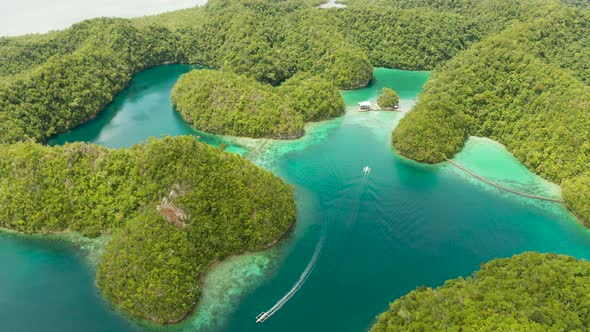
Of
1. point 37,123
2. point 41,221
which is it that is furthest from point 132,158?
point 37,123

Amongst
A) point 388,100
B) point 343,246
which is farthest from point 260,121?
point 343,246

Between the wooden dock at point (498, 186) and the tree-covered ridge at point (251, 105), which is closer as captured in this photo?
the wooden dock at point (498, 186)

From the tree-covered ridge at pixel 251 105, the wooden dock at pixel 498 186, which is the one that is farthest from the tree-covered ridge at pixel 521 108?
the tree-covered ridge at pixel 251 105

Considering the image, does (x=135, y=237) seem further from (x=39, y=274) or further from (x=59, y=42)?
(x=59, y=42)

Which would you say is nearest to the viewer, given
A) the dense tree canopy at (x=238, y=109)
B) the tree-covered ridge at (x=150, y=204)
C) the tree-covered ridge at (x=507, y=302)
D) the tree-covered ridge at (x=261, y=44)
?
the tree-covered ridge at (x=507, y=302)

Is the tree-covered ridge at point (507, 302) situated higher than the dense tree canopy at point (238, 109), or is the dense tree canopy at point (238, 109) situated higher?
the dense tree canopy at point (238, 109)

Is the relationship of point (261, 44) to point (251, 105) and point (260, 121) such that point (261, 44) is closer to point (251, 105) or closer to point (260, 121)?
point (251, 105)

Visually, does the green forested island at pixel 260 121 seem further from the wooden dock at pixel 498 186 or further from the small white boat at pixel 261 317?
the small white boat at pixel 261 317
